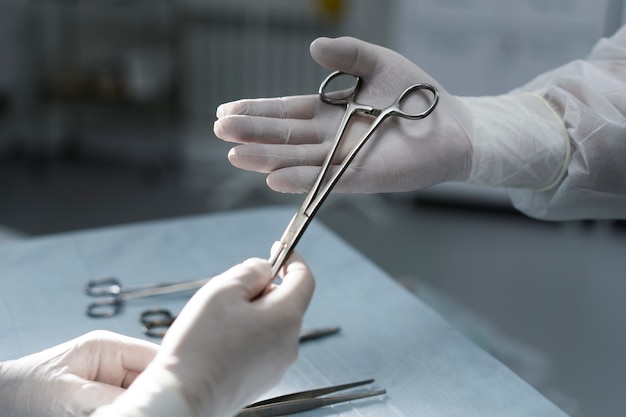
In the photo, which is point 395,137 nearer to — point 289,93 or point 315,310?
point 315,310

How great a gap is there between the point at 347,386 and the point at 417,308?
0.35 metres

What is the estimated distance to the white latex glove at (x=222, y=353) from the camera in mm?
847

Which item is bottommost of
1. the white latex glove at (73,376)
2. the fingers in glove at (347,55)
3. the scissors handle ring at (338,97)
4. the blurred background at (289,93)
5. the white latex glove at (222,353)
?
the blurred background at (289,93)

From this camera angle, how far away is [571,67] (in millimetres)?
1463

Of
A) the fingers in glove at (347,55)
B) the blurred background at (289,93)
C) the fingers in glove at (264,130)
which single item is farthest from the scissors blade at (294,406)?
the blurred background at (289,93)

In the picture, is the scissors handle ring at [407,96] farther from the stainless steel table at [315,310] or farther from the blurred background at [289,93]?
the blurred background at [289,93]

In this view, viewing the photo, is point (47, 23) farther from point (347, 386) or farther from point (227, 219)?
point (347, 386)

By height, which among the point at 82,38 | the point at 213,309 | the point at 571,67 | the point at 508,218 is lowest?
the point at 508,218

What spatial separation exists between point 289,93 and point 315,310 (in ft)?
10.2

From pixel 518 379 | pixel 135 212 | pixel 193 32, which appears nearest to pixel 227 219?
pixel 518 379

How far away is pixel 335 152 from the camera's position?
3.99 feet

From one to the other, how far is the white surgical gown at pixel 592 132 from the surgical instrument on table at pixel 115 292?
2.49ft

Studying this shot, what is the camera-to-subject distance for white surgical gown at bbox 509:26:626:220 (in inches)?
53.2

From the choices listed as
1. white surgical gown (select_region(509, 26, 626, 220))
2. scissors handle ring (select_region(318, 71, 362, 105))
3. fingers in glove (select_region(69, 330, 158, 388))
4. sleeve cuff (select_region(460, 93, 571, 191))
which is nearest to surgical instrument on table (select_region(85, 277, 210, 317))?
fingers in glove (select_region(69, 330, 158, 388))
